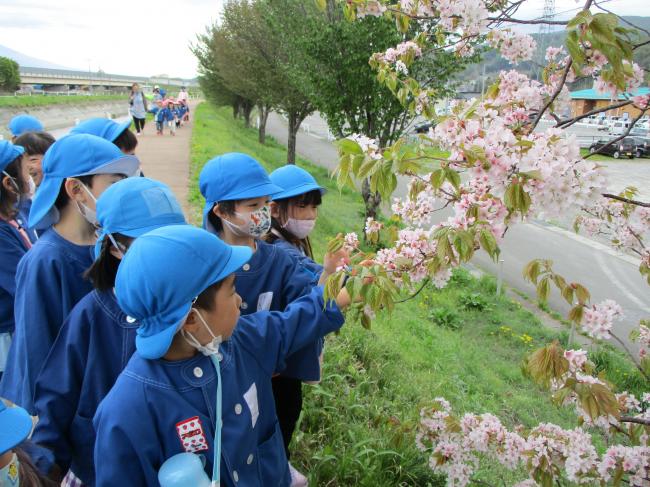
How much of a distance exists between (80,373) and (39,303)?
1.32ft

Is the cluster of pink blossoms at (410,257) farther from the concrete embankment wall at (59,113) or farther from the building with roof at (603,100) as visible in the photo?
the concrete embankment wall at (59,113)

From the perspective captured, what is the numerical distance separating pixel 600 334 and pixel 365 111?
9647 mm

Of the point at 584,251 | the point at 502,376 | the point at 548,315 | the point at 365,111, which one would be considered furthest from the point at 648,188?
the point at 502,376

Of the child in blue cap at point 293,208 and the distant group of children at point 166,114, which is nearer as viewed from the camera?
the child in blue cap at point 293,208

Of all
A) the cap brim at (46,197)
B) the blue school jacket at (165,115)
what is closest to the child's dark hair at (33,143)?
the cap brim at (46,197)

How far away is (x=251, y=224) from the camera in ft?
8.63

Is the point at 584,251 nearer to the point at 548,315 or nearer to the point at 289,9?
the point at 548,315

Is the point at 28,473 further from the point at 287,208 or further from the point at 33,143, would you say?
the point at 33,143

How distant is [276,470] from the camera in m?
2.05

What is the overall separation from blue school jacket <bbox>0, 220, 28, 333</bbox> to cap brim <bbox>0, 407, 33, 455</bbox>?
134 cm

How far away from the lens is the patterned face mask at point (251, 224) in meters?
2.62

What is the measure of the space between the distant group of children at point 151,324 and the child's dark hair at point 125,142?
2.69ft

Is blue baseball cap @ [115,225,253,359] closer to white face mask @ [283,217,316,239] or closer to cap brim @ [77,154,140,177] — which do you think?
cap brim @ [77,154,140,177]

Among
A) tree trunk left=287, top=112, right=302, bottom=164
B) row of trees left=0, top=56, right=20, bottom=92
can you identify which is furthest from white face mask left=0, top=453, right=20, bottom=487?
row of trees left=0, top=56, right=20, bottom=92
